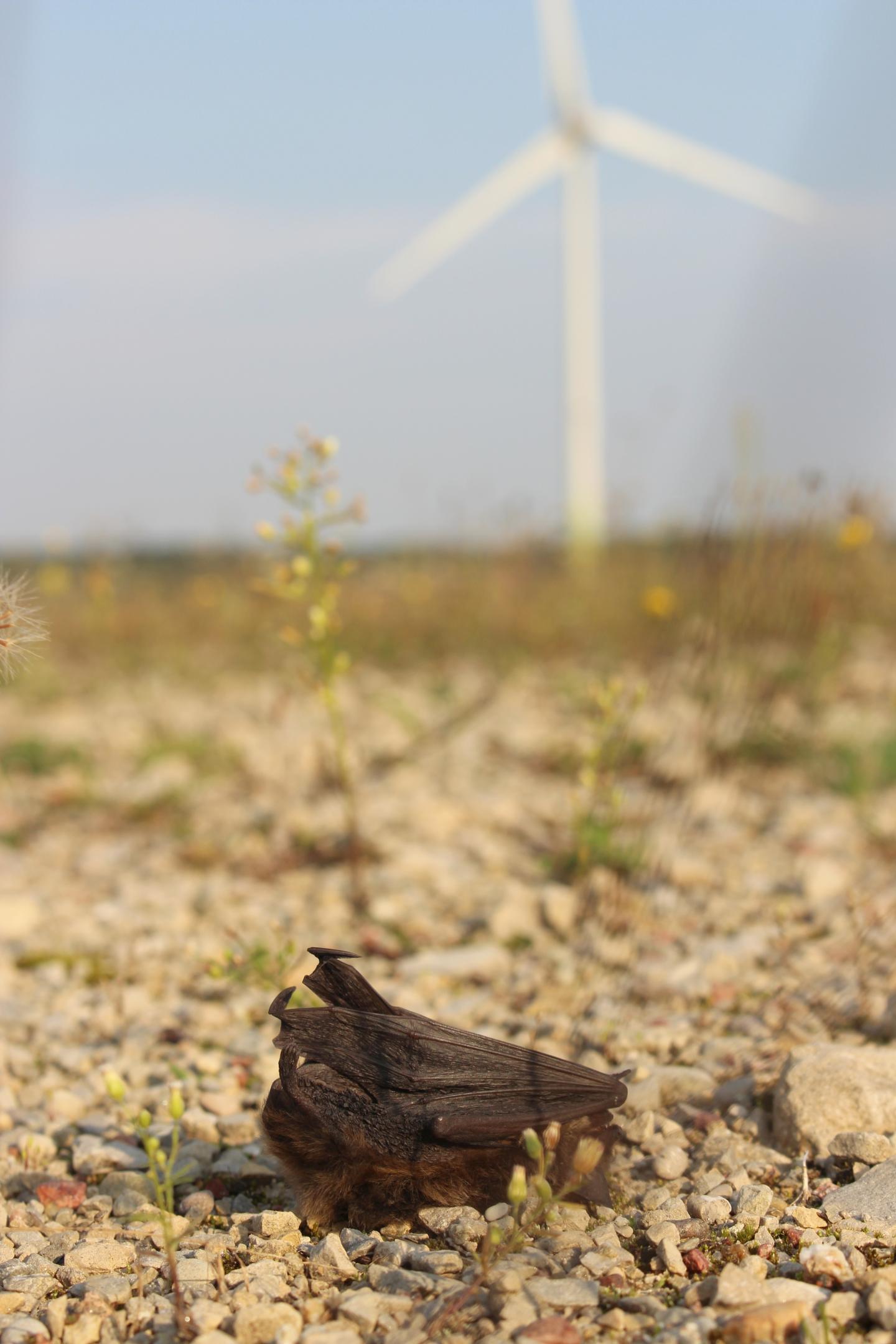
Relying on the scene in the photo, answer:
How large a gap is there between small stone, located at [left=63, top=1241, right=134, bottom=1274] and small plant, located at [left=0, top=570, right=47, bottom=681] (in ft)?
2.51

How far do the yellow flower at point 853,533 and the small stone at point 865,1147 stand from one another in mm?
3164

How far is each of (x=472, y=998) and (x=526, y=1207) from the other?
2.80ft

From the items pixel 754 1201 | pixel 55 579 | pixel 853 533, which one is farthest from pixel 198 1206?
pixel 55 579

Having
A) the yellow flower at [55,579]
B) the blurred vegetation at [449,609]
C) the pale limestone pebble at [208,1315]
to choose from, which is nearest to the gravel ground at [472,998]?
the pale limestone pebble at [208,1315]

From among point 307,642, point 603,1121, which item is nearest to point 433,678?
point 307,642

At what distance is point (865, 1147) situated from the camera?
1.67 meters

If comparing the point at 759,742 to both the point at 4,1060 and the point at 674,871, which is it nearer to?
the point at 674,871

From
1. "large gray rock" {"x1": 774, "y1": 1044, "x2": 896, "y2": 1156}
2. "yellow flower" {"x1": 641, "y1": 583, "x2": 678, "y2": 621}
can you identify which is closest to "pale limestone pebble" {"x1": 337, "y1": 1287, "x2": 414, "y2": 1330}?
"large gray rock" {"x1": 774, "y1": 1044, "x2": 896, "y2": 1156}

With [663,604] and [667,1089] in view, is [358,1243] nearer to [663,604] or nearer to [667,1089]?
[667,1089]

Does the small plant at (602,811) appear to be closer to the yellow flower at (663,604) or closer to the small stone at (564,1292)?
the yellow flower at (663,604)

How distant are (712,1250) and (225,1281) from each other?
625mm

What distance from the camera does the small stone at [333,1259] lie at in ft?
4.84

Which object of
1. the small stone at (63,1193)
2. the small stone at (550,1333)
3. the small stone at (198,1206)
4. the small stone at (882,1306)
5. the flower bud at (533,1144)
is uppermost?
the flower bud at (533,1144)

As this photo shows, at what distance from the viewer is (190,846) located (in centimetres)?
346
